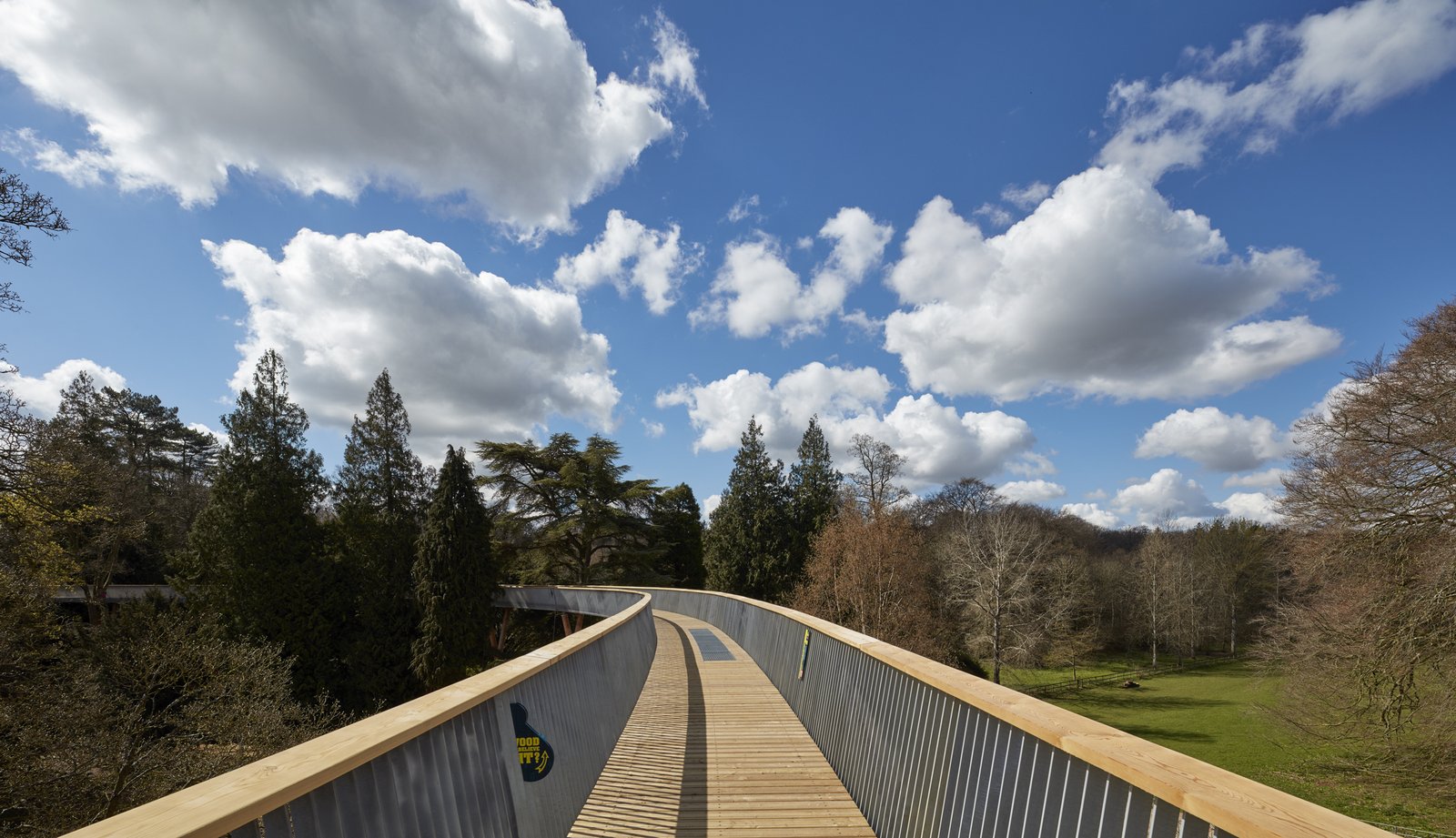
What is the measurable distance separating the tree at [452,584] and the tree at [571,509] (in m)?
4.04

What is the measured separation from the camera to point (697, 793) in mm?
5320

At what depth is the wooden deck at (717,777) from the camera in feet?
15.2

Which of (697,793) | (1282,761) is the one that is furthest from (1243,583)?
(697,793)

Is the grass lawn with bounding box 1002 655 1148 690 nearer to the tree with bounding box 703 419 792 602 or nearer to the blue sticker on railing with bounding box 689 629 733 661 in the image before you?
the tree with bounding box 703 419 792 602

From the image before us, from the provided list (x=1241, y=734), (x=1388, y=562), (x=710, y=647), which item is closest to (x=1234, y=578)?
(x=1241, y=734)

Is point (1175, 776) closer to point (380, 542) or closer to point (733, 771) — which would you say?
point (733, 771)

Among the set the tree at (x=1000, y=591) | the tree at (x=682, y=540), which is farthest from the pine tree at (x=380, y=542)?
the tree at (x=1000, y=591)

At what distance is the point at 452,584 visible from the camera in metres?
35.9

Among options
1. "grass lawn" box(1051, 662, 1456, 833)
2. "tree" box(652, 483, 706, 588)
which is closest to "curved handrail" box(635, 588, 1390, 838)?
"grass lawn" box(1051, 662, 1456, 833)

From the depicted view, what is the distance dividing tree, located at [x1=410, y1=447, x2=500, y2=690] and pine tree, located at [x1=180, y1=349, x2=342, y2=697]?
4678 millimetres

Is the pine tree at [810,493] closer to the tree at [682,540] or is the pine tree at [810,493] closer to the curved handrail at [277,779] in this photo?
the tree at [682,540]

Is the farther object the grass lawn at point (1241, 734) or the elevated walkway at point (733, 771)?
the grass lawn at point (1241, 734)

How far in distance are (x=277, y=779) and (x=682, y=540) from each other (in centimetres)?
5431

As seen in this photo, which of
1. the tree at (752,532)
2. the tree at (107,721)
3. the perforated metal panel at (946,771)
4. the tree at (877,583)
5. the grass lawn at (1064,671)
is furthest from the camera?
the tree at (752,532)
